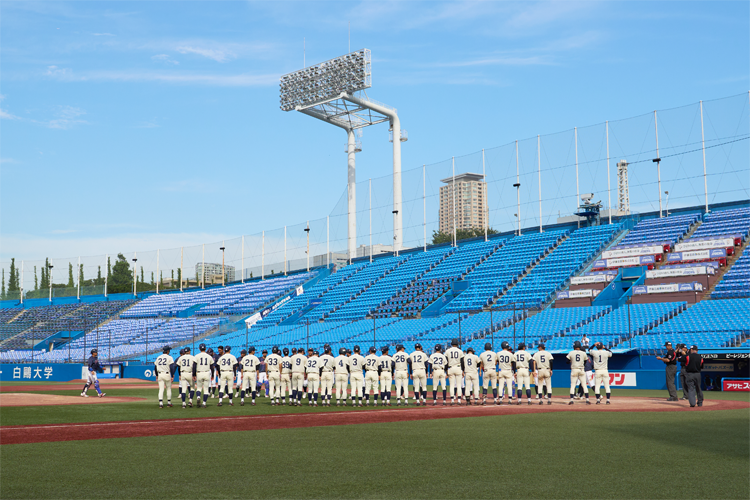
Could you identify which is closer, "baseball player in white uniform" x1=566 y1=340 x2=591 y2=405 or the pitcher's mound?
"baseball player in white uniform" x1=566 y1=340 x2=591 y2=405

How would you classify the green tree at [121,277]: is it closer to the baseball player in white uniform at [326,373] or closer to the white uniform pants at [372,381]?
the baseball player in white uniform at [326,373]

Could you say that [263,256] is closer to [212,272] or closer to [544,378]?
[212,272]

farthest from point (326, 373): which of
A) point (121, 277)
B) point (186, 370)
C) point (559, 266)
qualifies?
point (121, 277)

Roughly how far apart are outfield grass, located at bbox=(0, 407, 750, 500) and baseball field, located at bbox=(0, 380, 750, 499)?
0.02 metres

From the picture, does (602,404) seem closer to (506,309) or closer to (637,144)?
(506,309)

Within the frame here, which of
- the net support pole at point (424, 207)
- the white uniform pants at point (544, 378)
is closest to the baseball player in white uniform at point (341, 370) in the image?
the white uniform pants at point (544, 378)

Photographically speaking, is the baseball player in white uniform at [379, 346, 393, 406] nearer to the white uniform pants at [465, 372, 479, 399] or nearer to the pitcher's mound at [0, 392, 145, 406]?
the white uniform pants at [465, 372, 479, 399]

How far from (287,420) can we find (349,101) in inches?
1815

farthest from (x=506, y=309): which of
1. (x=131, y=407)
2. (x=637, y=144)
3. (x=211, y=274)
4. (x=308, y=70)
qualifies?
(x=211, y=274)

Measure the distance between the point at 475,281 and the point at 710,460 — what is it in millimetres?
35082

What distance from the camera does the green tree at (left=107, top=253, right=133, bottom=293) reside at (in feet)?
245

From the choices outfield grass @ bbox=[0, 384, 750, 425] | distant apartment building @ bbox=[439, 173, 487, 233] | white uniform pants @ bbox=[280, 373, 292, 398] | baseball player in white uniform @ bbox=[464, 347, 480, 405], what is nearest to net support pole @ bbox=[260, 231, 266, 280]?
distant apartment building @ bbox=[439, 173, 487, 233]

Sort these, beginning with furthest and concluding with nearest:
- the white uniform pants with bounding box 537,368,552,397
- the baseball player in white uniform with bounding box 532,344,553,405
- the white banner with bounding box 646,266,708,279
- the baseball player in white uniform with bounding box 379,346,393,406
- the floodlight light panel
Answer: the floodlight light panel, the white banner with bounding box 646,266,708,279, the baseball player in white uniform with bounding box 379,346,393,406, the white uniform pants with bounding box 537,368,552,397, the baseball player in white uniform with bounding box 532,344,553,405

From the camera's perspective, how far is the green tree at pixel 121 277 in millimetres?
74750
